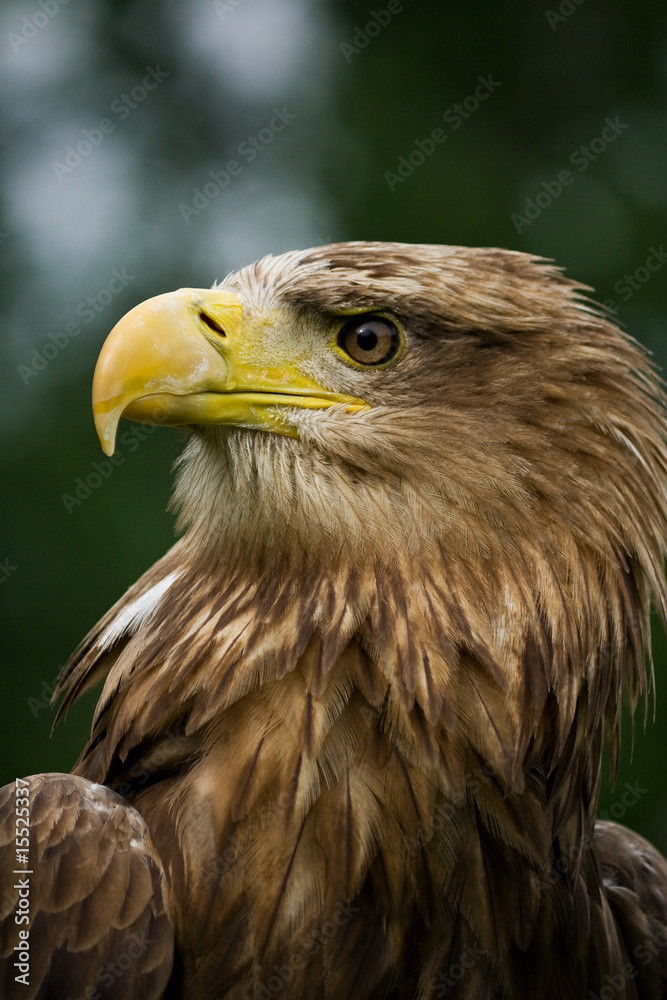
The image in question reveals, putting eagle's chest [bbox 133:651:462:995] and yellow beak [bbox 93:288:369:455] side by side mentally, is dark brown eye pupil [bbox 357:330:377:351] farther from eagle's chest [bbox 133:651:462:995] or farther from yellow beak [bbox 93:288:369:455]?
eagle's chest [bbox 133:651:462:995]

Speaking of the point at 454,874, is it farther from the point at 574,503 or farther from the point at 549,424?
the point at 549,424

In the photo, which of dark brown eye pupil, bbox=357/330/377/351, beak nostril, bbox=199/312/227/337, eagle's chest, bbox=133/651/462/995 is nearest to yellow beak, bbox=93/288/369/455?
beak nostril, bbox=199/312/227/337

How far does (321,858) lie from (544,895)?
0.44 meters

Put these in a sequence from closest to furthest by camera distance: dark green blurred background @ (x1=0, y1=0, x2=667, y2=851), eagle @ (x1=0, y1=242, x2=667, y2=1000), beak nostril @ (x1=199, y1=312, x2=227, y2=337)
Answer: eagle @ (x1=0, y1=242, x2=667, y2=1000) → beak nostril @ (x1=199, y1=312, x2=227, y2=337) → dark green blurred background @ (x1=0, y1=0, x2=667, y2=851)

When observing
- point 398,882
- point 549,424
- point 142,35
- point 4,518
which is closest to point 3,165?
point 142,35

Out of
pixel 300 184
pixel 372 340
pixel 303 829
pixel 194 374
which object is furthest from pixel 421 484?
pixel 300 184

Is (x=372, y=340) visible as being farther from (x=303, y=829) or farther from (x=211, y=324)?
(x=303, y=829)

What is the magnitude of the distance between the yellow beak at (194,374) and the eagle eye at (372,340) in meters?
0.08

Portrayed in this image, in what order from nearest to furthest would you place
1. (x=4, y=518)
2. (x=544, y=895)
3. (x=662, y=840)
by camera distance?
(x=544, y=895) → (x=662, y=840) → (x=4, y=518)

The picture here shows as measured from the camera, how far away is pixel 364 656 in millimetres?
1690

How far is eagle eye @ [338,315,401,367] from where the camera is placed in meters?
1.81

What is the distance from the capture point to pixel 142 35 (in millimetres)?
Answer: 5430

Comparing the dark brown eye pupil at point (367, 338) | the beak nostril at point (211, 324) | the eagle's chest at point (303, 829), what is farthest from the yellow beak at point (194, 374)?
the eagle's chest at point (303, 829)

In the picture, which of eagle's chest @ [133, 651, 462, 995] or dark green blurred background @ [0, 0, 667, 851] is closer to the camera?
eagle's chest @ [133, 651, 462, 995]
